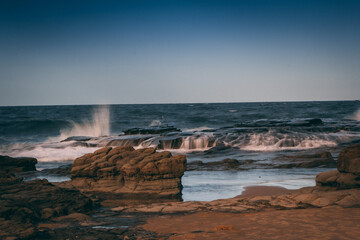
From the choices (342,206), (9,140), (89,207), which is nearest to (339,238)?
(342,206)

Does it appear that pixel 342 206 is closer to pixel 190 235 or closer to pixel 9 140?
pixel 190 235

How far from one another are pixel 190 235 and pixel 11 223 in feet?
10.2

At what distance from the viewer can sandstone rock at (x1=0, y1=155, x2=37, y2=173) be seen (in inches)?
509

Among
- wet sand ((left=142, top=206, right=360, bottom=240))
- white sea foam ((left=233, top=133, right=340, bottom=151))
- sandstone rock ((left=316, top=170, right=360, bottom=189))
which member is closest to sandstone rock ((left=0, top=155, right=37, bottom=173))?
wet sand ((left=142, top=206, right=360, bottom=240))

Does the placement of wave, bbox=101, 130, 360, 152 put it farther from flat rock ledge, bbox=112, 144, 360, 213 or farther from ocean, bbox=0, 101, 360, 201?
flat rock ledge, bbox=112, 144, 360, 213

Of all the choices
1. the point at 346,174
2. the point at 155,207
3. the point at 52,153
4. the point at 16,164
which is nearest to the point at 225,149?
the point at 52,153

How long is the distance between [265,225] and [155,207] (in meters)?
2.80

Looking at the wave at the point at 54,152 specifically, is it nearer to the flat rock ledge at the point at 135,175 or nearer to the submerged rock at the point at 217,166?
the submerged rock at the point at 217,166

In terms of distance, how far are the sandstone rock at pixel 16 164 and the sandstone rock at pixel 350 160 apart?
11.0 meters

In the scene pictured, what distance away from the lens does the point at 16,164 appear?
13.5 meters

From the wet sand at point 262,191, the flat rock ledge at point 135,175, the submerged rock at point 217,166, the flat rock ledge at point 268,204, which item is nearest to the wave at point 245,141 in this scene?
the submerged rock at point 217,166

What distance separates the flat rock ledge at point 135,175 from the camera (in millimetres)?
9703

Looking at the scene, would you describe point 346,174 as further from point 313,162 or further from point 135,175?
point 313,162

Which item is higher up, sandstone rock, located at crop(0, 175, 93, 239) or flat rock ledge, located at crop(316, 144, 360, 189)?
flat rock ledge, located at crop(316, 144, 360, 189)
